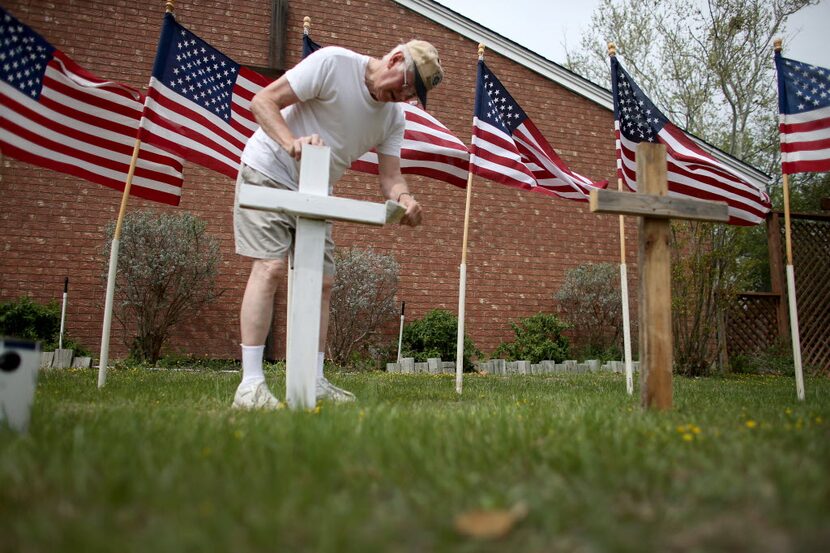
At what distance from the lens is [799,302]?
36.1 ft

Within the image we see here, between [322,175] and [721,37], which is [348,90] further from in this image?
[721,37]

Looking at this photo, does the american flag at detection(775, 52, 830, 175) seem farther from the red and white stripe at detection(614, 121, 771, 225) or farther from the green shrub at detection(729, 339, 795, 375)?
the green shrub at detection(729, 339, 795, 375)

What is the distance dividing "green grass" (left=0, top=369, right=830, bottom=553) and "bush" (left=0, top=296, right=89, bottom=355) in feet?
24.8

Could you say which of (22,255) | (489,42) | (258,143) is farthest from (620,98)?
(22,255)

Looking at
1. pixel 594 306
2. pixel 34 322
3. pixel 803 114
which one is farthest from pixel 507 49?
pixel 34 322

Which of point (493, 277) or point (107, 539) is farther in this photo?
point (493, 277)

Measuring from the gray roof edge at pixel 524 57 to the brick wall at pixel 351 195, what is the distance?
0.16m

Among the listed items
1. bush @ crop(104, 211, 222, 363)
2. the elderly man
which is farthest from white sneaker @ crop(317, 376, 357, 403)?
bush @ crop(104, 211, 222, 363)

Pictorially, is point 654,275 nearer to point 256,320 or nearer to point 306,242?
point 306,242

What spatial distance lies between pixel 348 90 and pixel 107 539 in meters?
2.78

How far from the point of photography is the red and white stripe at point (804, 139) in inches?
191

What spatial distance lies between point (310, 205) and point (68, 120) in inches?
120

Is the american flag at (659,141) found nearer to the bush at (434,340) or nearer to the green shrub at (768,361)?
the bush at (434,340)

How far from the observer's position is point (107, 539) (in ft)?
3.52
